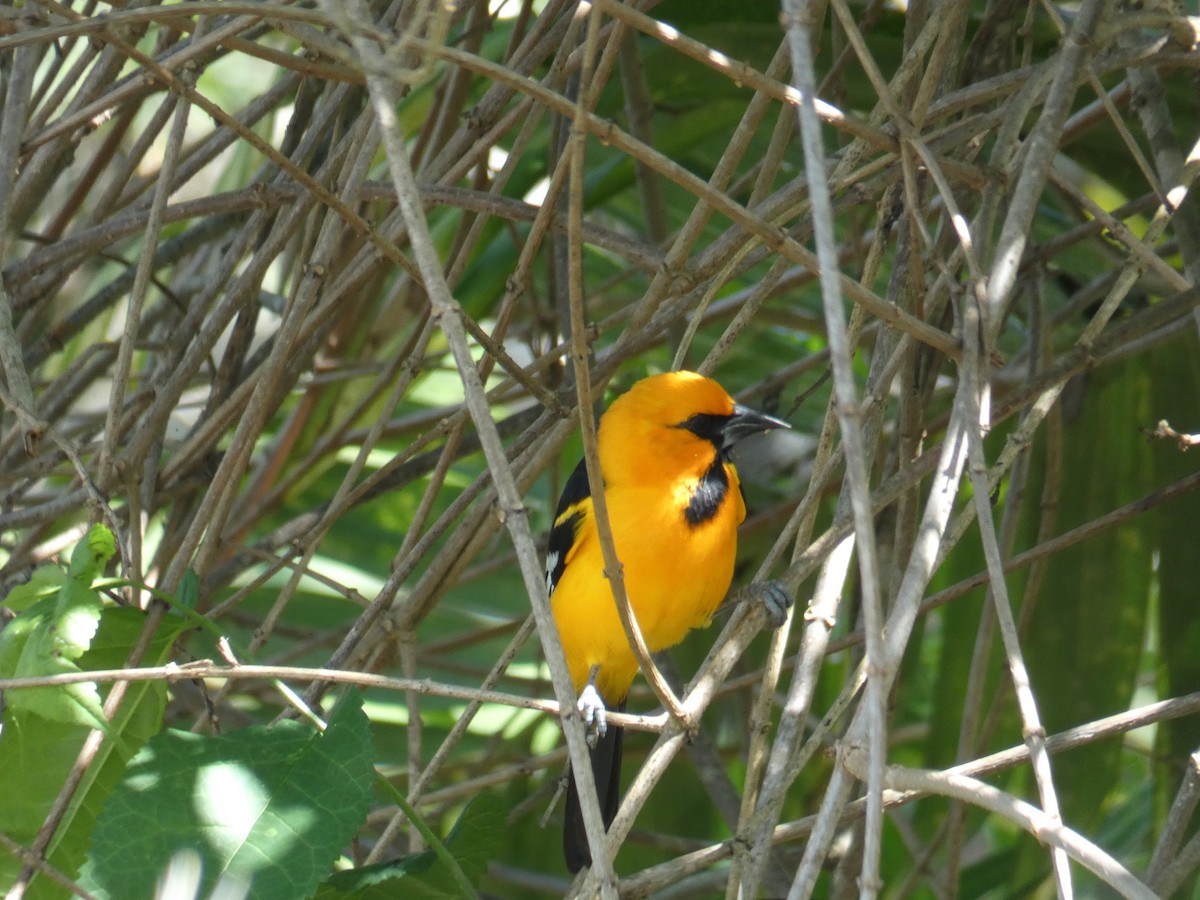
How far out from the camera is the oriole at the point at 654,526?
3592 mm

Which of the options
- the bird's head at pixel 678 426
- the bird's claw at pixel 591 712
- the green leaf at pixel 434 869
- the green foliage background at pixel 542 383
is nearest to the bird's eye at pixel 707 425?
the bird's head at pixel 678 426

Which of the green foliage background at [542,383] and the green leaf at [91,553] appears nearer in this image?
the green leaf at [91,553]

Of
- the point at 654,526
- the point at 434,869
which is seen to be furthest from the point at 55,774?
the point at 654,526

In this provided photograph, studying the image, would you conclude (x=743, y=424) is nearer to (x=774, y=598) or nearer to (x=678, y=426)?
(x=678, y=426)

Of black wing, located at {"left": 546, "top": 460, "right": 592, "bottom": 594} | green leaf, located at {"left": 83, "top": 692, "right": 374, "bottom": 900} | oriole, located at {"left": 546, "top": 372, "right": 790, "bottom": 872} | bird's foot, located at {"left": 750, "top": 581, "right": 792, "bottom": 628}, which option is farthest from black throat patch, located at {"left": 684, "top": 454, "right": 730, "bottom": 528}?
green leaf, located at {"left": 83, "top": 692, "right": 374, "bottom": 900}

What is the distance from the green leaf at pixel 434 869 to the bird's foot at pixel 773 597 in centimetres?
63

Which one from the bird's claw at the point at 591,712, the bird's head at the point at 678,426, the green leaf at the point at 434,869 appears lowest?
the green leaf at the point at 434,869

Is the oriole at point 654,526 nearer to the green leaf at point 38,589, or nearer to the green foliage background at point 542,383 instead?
the green foliage background at point 542,383

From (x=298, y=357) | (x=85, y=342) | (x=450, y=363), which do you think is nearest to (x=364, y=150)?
(x=298, y=357)

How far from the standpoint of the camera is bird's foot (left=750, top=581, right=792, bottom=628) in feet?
8.50

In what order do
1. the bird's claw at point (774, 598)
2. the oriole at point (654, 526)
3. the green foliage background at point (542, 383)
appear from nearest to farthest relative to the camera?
1. the green foliage background at point (542, 383)
2. the bird's claw at point (774, 598)
3. the oriole at point (654, 526)

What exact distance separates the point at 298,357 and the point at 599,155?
1741mm

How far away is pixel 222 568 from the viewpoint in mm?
4121

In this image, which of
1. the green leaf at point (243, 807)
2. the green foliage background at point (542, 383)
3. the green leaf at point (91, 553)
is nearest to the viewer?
the green leaf at point (243, 807)
